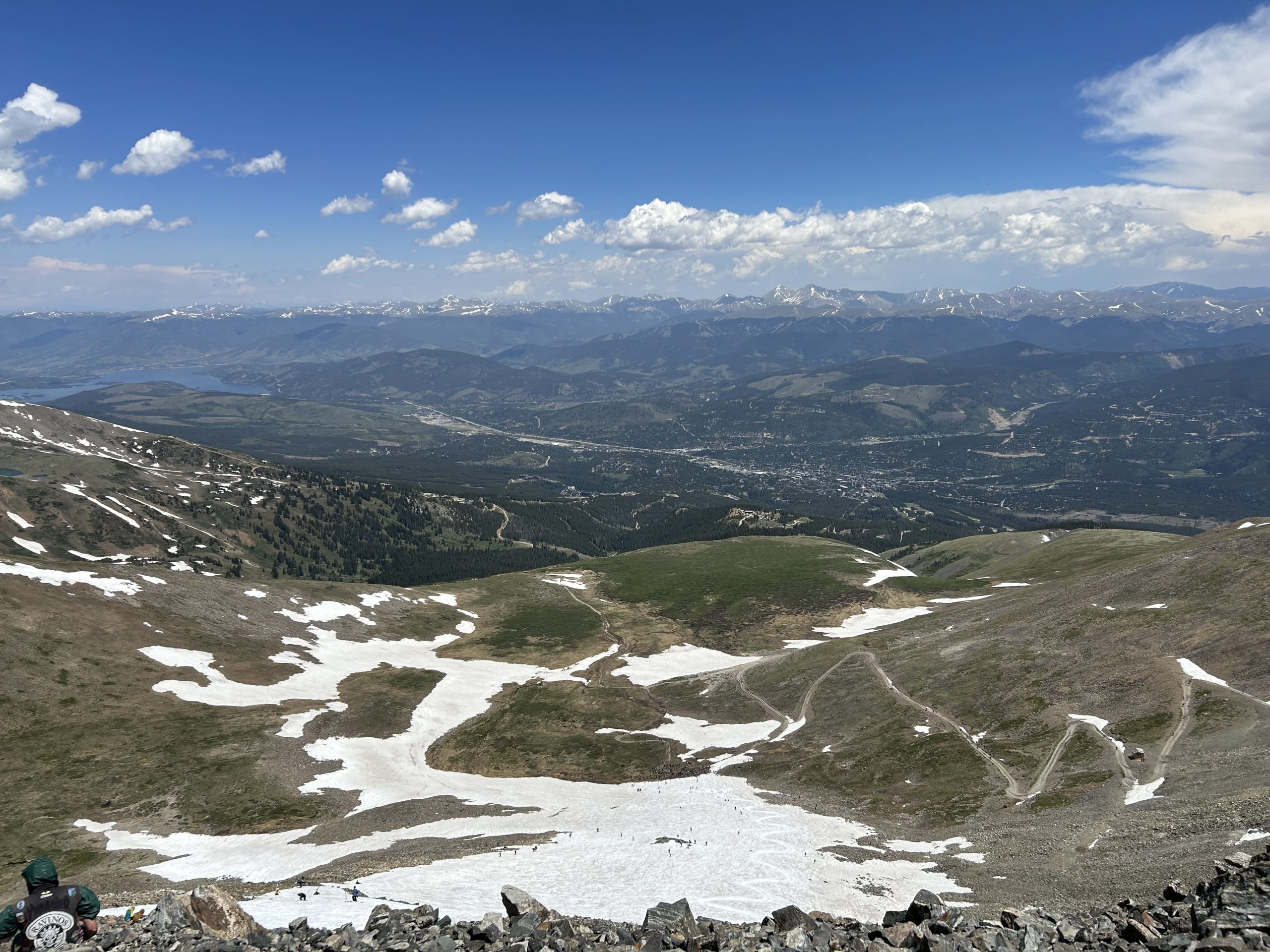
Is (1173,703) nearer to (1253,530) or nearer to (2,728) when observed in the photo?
(1253,530)

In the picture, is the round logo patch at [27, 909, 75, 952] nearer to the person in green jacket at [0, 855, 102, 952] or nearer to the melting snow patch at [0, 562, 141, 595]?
the person in green jacket at [0, 855, 102, 952]

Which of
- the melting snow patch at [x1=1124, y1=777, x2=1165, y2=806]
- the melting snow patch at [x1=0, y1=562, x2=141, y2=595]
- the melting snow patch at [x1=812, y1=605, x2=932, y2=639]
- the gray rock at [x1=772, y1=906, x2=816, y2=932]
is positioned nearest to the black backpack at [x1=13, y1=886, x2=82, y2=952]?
the gray rock at [x1=772, y1=906, x2=816, y2=932]

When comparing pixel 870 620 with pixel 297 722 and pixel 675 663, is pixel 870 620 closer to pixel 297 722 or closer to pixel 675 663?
pixel 675 663

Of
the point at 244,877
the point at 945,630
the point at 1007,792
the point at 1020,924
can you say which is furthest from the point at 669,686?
the point at 1020,924

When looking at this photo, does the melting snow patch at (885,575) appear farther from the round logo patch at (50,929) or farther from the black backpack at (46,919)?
the round logo patch at (50,929)

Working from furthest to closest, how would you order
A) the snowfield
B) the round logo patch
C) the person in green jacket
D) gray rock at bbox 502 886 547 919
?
the snowfield < gray rock at bbox 502 886 547 919 < the round logo patch < the person in green jacket
